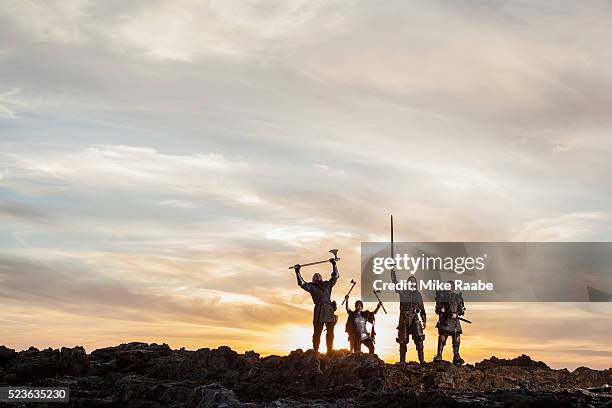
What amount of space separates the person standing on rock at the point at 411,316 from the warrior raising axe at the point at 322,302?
4.45 m

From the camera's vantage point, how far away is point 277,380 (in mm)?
23562

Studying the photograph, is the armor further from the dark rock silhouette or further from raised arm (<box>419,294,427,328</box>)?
the dark rock silhouette

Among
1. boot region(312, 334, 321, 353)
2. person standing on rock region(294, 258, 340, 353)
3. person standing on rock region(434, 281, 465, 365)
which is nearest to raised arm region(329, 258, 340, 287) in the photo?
person standing on rock region(294, 258, 340, 353)

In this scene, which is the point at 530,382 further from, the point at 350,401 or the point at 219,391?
the point at 219,391

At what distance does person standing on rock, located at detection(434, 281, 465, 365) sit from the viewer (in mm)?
31141

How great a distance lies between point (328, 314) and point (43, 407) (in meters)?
9.30

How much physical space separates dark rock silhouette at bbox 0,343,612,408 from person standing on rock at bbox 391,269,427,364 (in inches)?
89.5

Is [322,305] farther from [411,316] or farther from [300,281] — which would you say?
[411,316]

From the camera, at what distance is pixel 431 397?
19156 mm

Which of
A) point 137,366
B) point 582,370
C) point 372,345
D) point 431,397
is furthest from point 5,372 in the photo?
point 582,370

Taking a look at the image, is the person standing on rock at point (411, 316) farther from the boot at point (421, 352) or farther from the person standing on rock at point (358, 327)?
the person standing on rock at point (358, 327)

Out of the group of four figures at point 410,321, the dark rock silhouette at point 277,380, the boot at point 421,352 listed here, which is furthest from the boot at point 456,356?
the dark rock silhouette at point 277,380

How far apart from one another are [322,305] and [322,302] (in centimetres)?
10

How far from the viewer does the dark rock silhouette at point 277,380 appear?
65.4 ft
